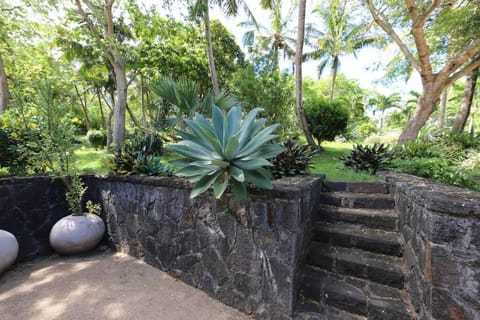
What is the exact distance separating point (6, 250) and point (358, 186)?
4.31 metres

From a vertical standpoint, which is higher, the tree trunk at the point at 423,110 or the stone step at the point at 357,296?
the tree trunk at the point at 423,110

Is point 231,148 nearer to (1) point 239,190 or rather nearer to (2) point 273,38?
(1) point 239,190

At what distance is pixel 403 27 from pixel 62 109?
27.5 ft

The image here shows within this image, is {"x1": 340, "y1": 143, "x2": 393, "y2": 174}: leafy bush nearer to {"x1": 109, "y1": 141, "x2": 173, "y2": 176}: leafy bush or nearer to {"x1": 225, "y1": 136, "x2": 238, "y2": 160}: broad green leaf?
{"x1": 225, "y1": 136, "x2": 238, "y2": 160}: broad green leaf

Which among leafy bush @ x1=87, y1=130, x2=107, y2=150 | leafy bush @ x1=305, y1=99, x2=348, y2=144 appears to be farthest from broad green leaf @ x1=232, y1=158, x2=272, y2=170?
leafy bush @ x1=87, y1=130, x2=107, y2=150

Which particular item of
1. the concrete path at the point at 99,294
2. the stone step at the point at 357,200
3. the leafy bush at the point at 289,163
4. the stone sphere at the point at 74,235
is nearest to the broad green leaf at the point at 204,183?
the leafy bush at the point at 289,163

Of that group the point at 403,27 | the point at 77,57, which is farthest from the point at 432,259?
the point at 77,57

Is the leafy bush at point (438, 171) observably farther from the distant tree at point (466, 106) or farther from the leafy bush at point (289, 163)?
the distant tree at point (466, 106)

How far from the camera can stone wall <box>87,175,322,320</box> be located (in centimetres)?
190

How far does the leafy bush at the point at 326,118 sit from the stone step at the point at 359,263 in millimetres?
4992

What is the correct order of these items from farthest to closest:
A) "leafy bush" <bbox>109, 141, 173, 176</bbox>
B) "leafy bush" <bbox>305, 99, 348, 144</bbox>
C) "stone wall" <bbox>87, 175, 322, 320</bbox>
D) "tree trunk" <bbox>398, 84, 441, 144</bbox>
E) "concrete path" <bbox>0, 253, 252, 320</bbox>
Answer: "leafy bush" <bbox>305, 99, 348, 144</bbox> → "tree trunk" <bbox>398, 84, 441, 144</bbox> → "leafy bush" <bbox>109, 141, 173, 176</bbox> → "concrete path" <bbox>0, 253, 252, 320</bbox> → "stone wall" <bbox>87, 175, 322, 320</bbox>

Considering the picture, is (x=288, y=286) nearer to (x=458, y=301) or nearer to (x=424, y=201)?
(x=458, y=301)

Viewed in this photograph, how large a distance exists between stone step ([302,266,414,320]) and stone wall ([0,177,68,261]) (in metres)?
3.69

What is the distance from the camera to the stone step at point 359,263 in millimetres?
1888
